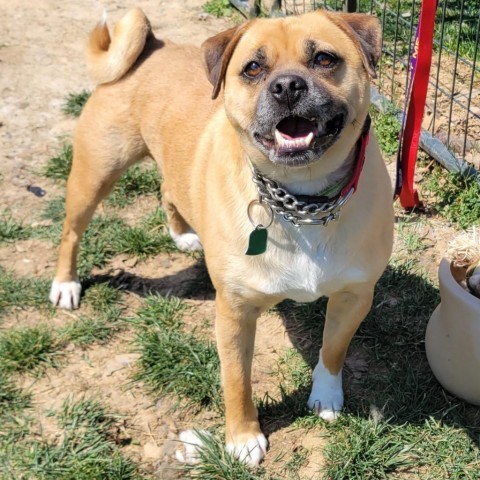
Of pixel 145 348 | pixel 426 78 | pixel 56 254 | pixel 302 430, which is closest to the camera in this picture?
pixel 302 430

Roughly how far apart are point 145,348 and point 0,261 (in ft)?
3.95

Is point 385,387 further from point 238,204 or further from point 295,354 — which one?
point 238,204

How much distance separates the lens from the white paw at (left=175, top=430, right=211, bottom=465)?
310cm

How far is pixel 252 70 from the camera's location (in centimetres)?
257

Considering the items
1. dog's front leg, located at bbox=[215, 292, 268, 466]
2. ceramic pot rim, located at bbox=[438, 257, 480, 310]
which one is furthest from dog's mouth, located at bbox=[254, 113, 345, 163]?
ceramic pot rim, located at bbox=[438, 257, 480, 310]

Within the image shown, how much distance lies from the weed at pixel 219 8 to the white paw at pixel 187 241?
3.42 meters

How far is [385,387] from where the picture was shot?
3.40 m

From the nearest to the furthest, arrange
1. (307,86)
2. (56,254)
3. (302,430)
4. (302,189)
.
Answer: (307,86)
(302,189)
(302,430)
(56,254)

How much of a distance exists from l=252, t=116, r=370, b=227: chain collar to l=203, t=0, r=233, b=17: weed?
4.82 meters

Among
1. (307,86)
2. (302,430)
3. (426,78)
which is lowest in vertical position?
(302,430)

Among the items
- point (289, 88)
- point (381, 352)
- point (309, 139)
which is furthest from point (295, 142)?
point (381, 352)

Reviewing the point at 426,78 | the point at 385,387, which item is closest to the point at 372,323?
the point at 385,387

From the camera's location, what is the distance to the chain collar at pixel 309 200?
2.60 meters

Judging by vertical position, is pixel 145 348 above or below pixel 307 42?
below
